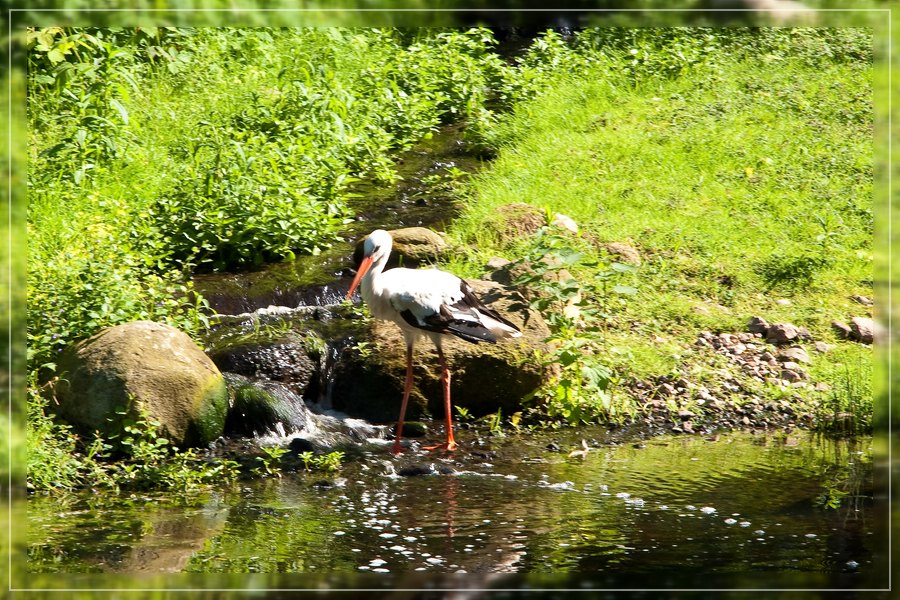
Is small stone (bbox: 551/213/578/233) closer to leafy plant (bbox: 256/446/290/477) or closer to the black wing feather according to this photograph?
the black wing feather

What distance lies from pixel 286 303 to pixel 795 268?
4384 millimetres

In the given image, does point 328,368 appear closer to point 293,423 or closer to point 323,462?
point 293,423

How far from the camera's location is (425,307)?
21.8 ft

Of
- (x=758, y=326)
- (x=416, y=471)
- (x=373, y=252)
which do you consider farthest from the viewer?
(x=758, y=326)

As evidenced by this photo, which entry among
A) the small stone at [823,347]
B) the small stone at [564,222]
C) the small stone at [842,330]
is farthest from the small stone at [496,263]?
the small stone at [842,330]

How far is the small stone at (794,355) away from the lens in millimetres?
7830

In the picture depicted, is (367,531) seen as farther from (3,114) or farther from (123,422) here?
(3,114)

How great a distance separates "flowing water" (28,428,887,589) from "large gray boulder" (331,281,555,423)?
1.76 ft

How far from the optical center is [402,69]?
11469 millimetres

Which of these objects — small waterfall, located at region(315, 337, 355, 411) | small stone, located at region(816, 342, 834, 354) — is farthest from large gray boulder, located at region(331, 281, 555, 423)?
small stone, located at region(816, 342, 834, 354)

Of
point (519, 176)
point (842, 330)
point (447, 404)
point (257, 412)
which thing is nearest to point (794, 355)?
point (842, 330)

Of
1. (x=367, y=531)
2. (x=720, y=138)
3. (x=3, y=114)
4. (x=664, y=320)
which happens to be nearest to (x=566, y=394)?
(x=664, y=320)

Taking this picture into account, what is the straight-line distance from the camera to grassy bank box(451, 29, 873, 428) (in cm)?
750

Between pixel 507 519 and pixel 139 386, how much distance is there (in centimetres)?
236
